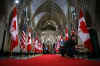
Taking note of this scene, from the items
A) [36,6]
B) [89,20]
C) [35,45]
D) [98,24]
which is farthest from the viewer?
[36,6]

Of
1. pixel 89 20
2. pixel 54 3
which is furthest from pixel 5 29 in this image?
pixel 54 3

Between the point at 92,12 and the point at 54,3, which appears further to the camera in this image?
the point at 54,3

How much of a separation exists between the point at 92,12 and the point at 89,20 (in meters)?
0.85

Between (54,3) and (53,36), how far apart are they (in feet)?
41.4

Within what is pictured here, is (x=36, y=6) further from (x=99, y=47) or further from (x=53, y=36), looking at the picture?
(x=99, y=47)

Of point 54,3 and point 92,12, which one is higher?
point 54,3

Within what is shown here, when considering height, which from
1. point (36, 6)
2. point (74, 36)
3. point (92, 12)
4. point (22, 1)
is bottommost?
point (74, 36)

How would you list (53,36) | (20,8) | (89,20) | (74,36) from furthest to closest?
(53,36) → (20,8) → (74,36) → (89,20)

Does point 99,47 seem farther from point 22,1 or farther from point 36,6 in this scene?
point 36,6

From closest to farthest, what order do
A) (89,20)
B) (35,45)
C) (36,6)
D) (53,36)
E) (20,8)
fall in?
(89,20), (20,8), (35,45), (36,6), (53,36)

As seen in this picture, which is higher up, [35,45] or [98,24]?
[98,24]

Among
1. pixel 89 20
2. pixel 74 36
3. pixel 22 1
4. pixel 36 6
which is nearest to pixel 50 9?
pixel 36 6

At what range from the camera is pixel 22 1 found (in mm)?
14156

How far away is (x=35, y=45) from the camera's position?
15.0 m
